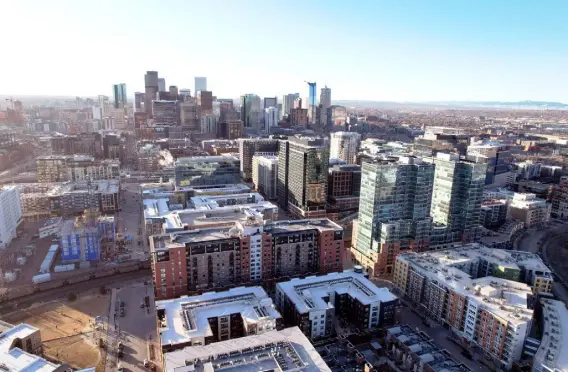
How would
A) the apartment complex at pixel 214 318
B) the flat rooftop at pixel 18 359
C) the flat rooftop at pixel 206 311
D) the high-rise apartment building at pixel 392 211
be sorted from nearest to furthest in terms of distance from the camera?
the flat rooftop at pixel 18 359 → the apartment complex at pixel 214 318 → the flat rooftop at pixel 206 311 → the high-rise apartment building at pixel 392 211

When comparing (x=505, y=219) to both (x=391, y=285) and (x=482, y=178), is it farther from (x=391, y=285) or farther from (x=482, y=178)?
(x=391, y=285)

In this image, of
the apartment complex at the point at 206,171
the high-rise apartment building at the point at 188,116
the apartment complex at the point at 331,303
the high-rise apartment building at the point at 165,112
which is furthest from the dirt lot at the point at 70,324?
the high-rise apartment building at the point at 188,116

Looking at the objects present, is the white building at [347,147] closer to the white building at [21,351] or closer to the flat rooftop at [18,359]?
the white building at [21,351]

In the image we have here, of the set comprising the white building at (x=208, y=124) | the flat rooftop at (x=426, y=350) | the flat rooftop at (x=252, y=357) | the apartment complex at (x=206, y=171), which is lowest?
the flat rooftop at (x=426, y=350)

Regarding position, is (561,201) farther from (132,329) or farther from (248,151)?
(132,329)

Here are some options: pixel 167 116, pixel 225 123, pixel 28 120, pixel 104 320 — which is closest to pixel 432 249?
pixel 104 320

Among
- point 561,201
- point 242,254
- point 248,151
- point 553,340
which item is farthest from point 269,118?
point 553,340
